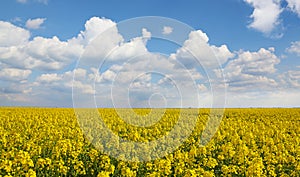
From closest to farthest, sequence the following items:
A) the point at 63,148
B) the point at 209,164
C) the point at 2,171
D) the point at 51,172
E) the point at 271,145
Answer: the point at 2,171, the point at 51,172, the point at 209,164, the point at 63,148, the point at 271,145

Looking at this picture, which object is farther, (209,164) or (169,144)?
(169,144)

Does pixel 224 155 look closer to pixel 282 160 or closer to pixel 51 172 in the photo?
pixel 282 160

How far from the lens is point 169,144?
1312 centimetres

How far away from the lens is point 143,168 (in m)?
8.98

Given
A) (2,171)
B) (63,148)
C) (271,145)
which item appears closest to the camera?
(2,171)

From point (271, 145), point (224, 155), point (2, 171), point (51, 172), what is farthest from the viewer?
point (271, 145)

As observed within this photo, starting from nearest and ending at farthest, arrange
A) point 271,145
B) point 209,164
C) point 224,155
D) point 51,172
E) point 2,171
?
1. point 2,171
2. point 51,172
3. point 209,164
4. point 224,155
5. point 271,145

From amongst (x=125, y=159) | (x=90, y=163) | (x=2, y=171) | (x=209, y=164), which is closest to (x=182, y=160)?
(x=209, y=164)

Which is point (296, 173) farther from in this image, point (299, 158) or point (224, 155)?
point (224, 155)

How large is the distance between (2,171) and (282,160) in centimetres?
741

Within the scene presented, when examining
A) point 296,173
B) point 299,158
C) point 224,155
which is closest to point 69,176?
point 224,155

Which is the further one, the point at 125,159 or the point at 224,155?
the point at 224,155

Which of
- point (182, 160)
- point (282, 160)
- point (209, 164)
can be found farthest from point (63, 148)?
point (282, 160)

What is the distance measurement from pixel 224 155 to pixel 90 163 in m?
4.12
